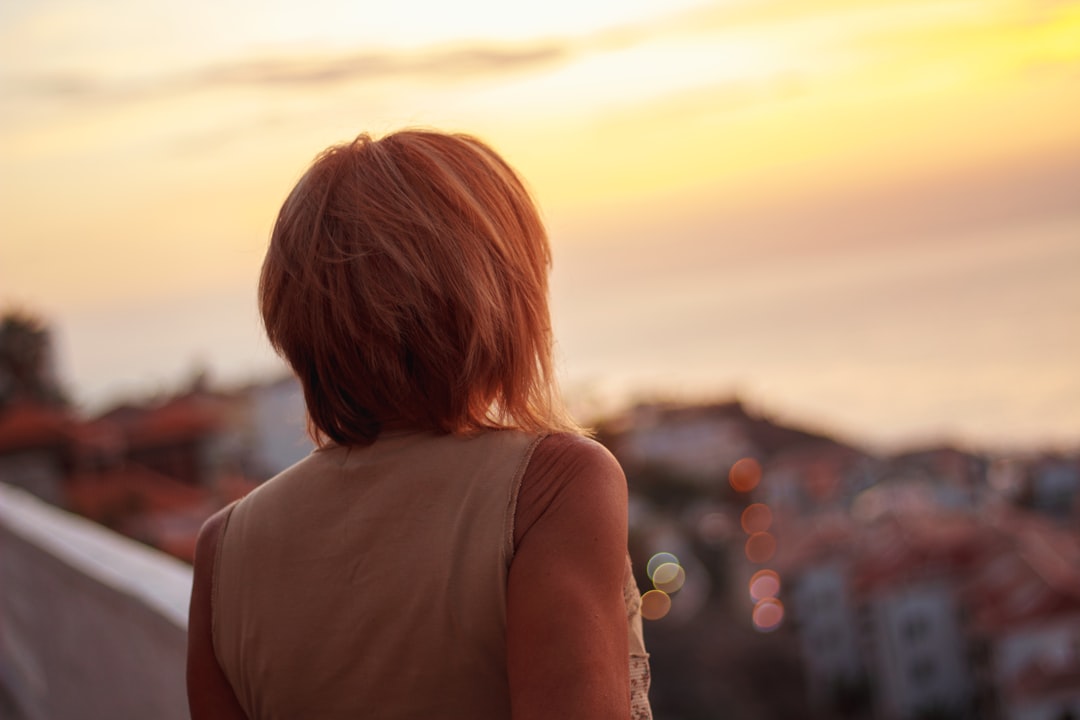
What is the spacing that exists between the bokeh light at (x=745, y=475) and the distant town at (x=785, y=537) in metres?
0.09

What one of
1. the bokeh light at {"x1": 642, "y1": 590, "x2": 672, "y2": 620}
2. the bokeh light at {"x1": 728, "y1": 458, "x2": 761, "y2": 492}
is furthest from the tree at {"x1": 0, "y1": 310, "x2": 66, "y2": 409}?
the bokeh light at {"x1": 728, "y1": 458, "x2": 761, "y2": 492}

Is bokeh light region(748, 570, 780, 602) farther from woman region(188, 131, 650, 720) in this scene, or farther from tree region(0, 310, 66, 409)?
woman region(188, 131, 650, 720)

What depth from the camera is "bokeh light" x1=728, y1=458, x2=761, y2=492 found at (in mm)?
48625

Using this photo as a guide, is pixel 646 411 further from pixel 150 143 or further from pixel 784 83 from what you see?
pixel 150 143

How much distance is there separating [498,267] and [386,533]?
0.91 ft

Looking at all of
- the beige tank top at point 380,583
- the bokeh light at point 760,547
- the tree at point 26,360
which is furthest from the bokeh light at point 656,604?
the beige tank top at point 380,583

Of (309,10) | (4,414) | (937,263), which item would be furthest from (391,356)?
(937,263)

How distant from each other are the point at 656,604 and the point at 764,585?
3416 millimetres

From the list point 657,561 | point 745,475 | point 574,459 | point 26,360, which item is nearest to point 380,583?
point 574,459

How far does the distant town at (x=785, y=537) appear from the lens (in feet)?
54.6

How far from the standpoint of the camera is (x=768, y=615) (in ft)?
118

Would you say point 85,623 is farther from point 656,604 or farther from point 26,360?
point 656,604

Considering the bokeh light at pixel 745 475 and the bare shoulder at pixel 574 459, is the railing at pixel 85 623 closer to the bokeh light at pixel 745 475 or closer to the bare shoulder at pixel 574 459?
the bare shoulder at pixel 574 459

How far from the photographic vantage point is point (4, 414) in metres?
16.1
